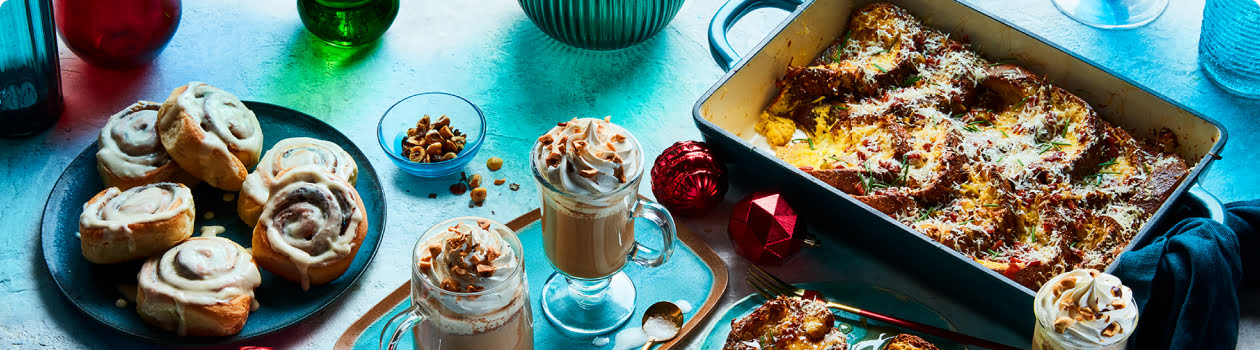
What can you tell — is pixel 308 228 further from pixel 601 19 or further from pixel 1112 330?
pixel 1112 330

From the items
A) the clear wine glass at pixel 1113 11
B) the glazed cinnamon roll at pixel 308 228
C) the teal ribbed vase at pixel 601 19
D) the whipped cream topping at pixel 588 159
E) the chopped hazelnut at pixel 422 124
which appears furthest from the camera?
the clear wine glass at pixel 1113 11

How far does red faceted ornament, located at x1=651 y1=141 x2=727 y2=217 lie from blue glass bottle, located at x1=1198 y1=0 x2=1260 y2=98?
120 centimetres

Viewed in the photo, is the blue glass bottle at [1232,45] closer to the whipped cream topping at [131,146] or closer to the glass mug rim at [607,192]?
the glass mug rim at [607,192]

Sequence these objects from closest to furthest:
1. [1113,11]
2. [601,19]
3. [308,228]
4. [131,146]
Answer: [308,228] → [131,146] → [601,19] → [1113,11]

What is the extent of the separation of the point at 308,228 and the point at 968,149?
125cm

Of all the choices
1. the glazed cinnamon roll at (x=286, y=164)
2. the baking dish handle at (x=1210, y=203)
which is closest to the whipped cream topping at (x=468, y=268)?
the glazed cinnamon roll at (x=286, y=164)

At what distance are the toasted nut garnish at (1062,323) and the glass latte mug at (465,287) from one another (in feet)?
2.61

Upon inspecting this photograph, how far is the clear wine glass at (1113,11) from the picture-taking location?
8.89 feet

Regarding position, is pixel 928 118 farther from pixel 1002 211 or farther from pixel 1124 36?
pixel 1124 36

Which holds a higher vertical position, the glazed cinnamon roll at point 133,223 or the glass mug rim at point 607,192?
the glass mug rim at point 607,192

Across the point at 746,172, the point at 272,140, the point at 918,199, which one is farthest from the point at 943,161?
the point at 272,140

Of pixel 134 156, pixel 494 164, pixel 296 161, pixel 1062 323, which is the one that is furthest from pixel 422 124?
pixel 1062 323

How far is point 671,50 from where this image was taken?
2.63 meters

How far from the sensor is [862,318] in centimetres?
201
